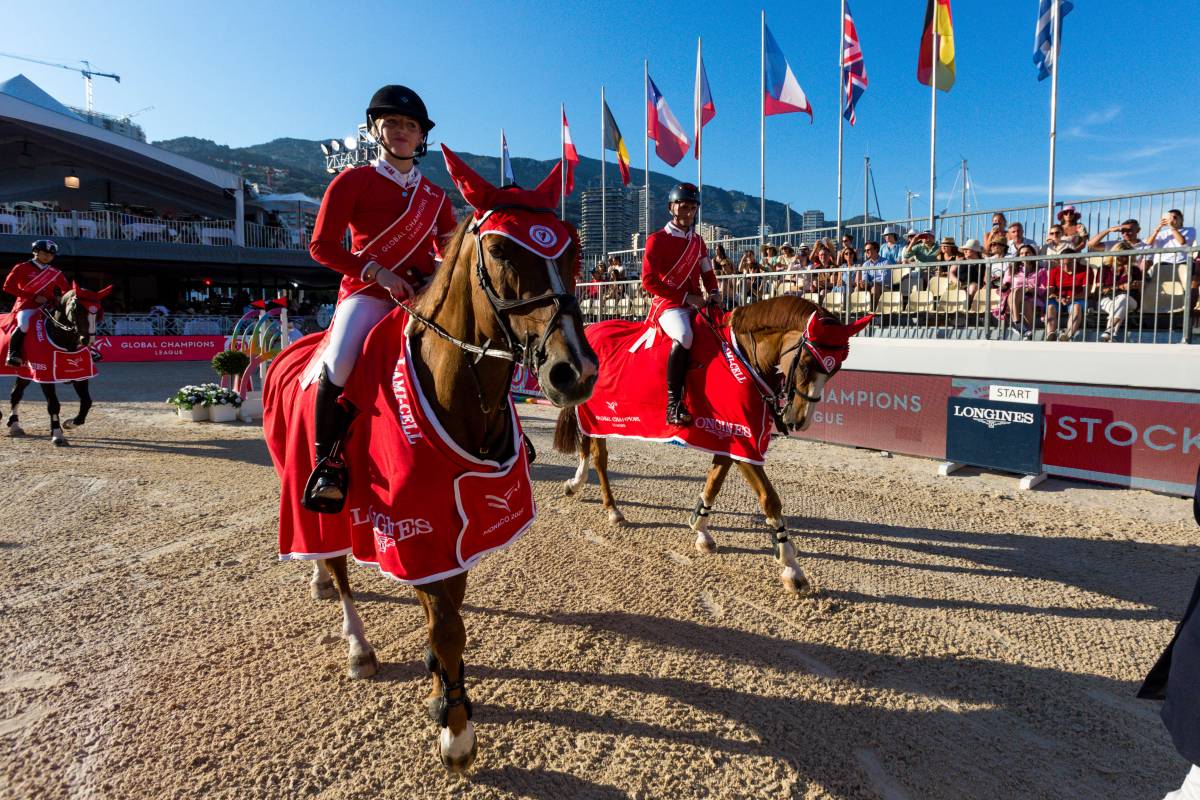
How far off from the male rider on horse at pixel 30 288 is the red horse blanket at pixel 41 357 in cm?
9

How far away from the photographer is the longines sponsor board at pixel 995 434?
24.3ft

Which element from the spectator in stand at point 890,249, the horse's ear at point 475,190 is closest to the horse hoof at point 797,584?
the horse's ear at point 475,190

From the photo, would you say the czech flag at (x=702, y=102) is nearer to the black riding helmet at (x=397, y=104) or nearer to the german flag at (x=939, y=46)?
Result: the german flag at (x=939, y=46)

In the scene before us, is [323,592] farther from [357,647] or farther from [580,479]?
[580,479]

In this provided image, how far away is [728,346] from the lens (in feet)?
16.8

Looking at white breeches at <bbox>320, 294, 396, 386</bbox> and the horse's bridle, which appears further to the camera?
white breeches at <bbox>320, 294, 396, 386</bbox>

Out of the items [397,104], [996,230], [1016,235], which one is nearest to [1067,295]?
[1016,235]

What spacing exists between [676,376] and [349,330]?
3.11 m

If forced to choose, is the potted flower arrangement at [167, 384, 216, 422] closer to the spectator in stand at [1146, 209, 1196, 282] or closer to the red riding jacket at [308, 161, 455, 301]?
the red riding jacket at [308, 161, 455, 301]

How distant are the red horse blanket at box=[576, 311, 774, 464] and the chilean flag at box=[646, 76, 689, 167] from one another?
12.0m

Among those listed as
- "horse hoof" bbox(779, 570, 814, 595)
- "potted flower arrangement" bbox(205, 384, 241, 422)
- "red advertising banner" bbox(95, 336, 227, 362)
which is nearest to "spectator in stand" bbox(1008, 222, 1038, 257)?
"horse hoof" bbox(779, 570, 814, 595)

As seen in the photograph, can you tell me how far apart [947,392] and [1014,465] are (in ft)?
3.98

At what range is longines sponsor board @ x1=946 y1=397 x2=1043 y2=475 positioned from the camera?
740 cm

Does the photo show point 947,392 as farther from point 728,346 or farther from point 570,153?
point 570,153
